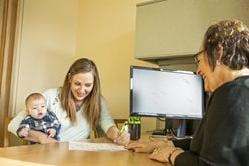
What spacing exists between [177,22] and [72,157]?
4.29 feet

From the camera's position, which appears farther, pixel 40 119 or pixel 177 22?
pixel 177 22

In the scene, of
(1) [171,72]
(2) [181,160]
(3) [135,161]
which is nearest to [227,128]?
(2) [181,160]

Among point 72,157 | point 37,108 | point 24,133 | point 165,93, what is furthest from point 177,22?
point 72,157

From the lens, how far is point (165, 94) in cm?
198

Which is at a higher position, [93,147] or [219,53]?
[219,53]

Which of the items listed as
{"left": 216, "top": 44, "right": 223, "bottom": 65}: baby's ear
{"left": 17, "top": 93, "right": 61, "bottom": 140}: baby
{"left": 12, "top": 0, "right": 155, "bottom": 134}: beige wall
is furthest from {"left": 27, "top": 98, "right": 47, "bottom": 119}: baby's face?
{"left": 216, "top": 44, "right": 223, "bottom": 65}: baby's ear

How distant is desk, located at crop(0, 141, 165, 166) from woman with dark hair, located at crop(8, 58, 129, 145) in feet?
1.83

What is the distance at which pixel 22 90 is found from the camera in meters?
2.82

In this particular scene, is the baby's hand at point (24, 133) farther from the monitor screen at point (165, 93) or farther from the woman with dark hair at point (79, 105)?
the monitor screen at point (165, 93)

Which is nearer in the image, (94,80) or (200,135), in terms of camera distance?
(200,135)

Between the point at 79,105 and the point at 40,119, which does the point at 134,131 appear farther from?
the point at 40,119

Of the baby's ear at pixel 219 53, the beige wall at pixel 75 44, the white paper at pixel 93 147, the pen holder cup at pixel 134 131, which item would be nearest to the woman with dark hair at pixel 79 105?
the pen holder cup at pixel 134 131

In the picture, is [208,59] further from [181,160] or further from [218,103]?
[181,160]

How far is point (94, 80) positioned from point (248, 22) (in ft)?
3.09
